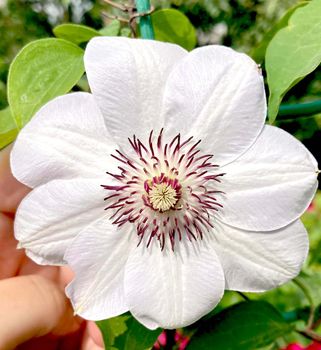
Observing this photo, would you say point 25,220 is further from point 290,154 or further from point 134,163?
point 290,154

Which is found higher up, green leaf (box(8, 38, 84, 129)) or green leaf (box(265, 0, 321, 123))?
green leaf (box(265, 0, 321, 123))

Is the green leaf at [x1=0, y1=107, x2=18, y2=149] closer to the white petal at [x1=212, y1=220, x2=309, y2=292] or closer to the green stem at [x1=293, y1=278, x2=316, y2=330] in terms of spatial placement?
the white petal at [x1=212, y1=220, x2=309, y2=292]

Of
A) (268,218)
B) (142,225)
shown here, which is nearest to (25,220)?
(142,225)

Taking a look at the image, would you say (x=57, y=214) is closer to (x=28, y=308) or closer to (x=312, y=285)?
(x=28, y=308)

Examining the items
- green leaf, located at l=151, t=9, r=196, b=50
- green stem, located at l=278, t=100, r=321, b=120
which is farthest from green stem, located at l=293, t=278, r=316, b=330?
green leaf, located at l=151, t=9, r=196, b=50

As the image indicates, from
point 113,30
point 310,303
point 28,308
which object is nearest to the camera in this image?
point 28,308

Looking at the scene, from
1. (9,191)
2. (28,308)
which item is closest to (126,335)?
(28,308)
